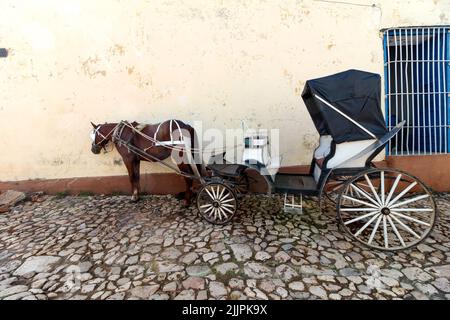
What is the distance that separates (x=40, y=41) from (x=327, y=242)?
5756 mm

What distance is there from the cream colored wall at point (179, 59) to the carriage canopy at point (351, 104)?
1.58 metres

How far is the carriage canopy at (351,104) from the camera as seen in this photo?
2.53 meters

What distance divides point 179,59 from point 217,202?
8.90 feet

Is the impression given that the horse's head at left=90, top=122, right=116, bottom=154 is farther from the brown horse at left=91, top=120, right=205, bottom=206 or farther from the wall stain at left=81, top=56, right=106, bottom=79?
the wall stain at left=81, top=56, right=106, bottom=79

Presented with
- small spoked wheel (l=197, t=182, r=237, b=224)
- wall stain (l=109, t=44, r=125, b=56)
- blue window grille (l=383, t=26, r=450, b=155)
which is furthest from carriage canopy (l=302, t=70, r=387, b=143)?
wall stain (l=109, t=44, r=125, b=56)

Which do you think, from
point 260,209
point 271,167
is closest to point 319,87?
point 271,167

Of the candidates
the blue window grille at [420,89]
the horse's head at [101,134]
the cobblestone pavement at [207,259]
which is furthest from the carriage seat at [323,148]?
the horse's head at [101,134]

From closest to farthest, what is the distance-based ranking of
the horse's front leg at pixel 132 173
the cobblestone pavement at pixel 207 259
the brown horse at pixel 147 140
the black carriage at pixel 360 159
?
the cobblestone pavement at pixel 207 259 → the black carriage at pixel 360 159 → the brown horse at pixel 147 140 → the horse's front leg at pixel 132 173

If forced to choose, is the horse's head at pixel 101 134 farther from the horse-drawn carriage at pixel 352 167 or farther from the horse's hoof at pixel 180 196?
the horse-drawn carriage at pixel 352 167

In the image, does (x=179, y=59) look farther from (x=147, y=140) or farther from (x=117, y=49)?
(x=147, y=140)

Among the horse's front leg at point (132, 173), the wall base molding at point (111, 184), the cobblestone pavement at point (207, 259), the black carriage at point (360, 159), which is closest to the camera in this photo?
the cobblestone pavement at point (207, 259)

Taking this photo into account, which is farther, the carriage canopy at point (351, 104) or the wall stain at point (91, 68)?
the wall stain at point (91, 68)

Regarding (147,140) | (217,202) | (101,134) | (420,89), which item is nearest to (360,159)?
(217,202)
